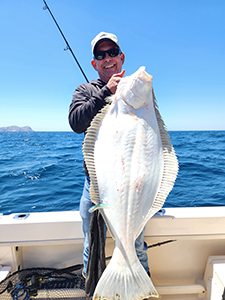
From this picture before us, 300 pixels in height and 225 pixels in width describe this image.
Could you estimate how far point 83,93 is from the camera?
71.1 inches

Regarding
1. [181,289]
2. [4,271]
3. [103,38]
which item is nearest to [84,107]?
[103,38]

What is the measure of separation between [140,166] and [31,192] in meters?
5.31

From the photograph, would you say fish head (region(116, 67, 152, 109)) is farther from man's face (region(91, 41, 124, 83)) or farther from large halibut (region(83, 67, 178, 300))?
man's face (region(91, 41, 124, 83))

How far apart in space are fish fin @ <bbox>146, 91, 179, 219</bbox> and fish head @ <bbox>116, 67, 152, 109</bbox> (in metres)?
0.13

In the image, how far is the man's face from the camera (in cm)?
184

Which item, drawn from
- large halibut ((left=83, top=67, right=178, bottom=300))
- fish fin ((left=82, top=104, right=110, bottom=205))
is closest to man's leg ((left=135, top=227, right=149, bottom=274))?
large halibut ((left=83, top=67, right=178, bottom=300))

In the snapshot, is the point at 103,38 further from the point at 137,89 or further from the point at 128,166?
the point at 128,166

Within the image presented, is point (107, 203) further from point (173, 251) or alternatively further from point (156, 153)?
point (173, 251)

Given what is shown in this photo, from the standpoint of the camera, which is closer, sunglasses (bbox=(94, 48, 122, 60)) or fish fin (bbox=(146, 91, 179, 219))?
fish fin (bbox=(146, 91, 179, 219))

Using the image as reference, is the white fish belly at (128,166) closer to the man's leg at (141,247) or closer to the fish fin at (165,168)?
the fish fin at (165,168)

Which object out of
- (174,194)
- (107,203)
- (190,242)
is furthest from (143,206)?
(174,194)

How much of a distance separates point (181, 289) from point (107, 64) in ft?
8.41

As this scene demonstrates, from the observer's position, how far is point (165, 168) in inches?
57.6

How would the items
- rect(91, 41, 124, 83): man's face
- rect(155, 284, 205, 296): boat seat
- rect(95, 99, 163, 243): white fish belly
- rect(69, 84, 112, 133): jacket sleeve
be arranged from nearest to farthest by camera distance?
1. rect(95, 99, 163, 243): white fish belly
2. rect(69, 84, 112, 133): jacket sleeve
3. rect(91, 41, 124, 83): man's face
4. rect(155, 284, 205, 296): boat seat
